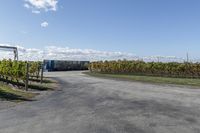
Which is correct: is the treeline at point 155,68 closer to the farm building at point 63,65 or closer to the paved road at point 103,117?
the farm building at point 63,65

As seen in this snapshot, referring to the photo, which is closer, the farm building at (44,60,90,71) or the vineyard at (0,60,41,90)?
the vineyard at (0,60,41,90)

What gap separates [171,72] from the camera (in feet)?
136

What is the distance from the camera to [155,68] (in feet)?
143

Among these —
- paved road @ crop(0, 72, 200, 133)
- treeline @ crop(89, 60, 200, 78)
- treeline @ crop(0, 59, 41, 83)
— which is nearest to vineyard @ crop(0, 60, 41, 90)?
treeline @ crop(0, 59, 41, 83)

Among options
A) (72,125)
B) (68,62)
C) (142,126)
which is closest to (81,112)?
(72,125)

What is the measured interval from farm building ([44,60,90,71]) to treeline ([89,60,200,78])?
1727 centimetres

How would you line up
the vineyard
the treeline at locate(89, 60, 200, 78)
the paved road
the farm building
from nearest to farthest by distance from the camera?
the paved road < the vineyard < the treeline at locate(89, 60, 200, 78) < the farm building

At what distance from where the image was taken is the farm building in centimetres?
6828

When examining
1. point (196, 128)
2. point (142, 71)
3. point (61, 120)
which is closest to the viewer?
point (196, 128)

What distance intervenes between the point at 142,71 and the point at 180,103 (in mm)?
31155

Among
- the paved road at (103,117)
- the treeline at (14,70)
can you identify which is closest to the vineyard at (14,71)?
the treeline at (14,70)

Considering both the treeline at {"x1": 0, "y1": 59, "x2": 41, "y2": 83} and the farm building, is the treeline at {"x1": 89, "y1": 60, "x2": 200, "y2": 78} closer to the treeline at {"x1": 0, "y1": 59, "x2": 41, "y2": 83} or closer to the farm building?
the farm building

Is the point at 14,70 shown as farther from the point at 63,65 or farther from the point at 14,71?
the point at 63,65

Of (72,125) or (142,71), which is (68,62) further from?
(72,125)
